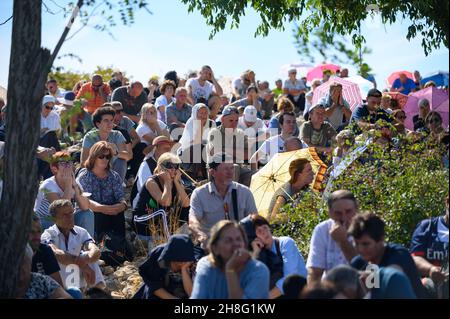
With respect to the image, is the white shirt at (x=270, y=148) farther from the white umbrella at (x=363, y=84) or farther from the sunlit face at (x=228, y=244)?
the sunlit face at (x=228, y=244)

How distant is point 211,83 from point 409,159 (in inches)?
356

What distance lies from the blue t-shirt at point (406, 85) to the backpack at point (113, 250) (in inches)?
447

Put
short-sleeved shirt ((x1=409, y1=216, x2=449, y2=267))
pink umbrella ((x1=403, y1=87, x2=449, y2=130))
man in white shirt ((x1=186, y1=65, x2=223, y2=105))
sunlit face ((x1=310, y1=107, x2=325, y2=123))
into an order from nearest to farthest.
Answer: short-sleeved shirt ((x1=409, y1=216, x2=449, y2=267)) < sunlit face ((x1=310, y1=107, x2=325, y2=123)) < pink umbrella ((x1=403, y1=87, x2=449, y2=130)) < man in white shirt ((x1=186, y1=65, x2=223, y2=105))

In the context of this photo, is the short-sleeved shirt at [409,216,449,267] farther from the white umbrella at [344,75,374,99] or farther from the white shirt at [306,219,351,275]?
the white umbrella at [344,75,374,99]

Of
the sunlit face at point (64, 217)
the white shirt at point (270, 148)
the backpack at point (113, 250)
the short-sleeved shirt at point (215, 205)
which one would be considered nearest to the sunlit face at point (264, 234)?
the short-sleeved shirt at point (215, 205)

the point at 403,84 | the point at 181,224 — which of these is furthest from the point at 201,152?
the point at 403,84

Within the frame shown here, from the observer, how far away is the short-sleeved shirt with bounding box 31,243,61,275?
9117 mm

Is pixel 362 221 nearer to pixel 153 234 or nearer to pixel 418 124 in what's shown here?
pixel 153 234

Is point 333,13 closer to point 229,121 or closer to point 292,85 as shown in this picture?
point 229,121

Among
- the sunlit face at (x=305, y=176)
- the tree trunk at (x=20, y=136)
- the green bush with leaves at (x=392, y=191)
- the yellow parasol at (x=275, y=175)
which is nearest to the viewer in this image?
the tree trunk at (x=20, y=136)

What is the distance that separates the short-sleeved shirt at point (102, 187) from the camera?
12.1 m

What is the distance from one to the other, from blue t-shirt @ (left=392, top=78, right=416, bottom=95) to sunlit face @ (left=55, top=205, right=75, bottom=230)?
13094 millimetres

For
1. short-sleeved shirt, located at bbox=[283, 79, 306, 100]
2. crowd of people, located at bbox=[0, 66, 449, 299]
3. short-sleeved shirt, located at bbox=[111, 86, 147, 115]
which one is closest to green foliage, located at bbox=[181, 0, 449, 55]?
crowd of people, located at bbox=[0, 66, 449, 299]

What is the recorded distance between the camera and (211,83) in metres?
18.8
